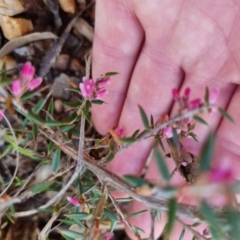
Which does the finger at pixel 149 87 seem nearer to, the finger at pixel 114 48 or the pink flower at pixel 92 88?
the finger at pixel 114 48

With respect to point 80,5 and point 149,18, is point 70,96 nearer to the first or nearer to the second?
point 80,5

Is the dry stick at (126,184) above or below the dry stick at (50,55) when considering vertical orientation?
above

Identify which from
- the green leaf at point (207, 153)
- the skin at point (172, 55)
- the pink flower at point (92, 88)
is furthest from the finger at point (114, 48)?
the green leaf at point (207, 153)

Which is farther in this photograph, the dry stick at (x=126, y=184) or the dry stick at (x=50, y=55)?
the dry stick at (x=50, y=55)

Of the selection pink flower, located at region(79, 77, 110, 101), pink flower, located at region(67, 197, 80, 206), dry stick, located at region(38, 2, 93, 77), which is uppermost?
pink flower, located at region(79, 77, 110, 101)

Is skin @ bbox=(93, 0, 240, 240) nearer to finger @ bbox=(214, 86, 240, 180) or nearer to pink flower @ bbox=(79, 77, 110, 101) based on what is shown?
finger @ bbox=(214, 86, 240, 180)

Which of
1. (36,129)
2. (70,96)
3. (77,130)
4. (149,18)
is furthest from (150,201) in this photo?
(70,96)

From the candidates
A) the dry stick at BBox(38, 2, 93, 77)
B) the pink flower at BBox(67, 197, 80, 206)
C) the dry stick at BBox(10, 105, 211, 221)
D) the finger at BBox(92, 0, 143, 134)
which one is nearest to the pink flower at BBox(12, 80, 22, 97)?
the dry stick at BBox(10, 105, 211, 221)

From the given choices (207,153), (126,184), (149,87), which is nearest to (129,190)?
(126,184)
